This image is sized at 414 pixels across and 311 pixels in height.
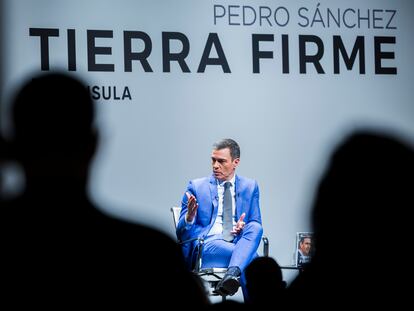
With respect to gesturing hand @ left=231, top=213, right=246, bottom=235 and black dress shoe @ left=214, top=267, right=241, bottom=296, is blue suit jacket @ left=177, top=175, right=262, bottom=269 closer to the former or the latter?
gesturing hand @ left=231, top=213, right=246, bottom=235

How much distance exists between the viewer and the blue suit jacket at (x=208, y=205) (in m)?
5.45

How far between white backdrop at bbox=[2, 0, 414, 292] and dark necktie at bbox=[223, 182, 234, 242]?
91 cm

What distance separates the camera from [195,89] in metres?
6.55

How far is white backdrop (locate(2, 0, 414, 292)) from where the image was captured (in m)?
6.25

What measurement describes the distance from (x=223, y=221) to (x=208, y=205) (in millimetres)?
172

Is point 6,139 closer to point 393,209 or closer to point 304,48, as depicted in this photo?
point 393,209

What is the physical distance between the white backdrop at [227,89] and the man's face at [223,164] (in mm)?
852

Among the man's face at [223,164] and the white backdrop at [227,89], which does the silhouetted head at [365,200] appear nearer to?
the man's face at [223,164]

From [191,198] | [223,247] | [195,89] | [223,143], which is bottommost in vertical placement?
[223,247]

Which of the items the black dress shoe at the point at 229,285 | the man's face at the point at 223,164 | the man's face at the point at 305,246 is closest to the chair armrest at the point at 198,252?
the black dress shoe at the point at 229,285

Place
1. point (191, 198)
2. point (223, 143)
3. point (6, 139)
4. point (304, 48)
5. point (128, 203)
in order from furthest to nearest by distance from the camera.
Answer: point (304, 48) < point (128, 203) < point (223, 143) < point (191, 198) < point (6, 139)

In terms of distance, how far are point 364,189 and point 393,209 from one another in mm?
56

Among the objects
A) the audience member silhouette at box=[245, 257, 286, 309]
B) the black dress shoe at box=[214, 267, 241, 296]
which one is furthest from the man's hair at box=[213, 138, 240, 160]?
the audience member silhouette at box=[245, 257, 286, 309]

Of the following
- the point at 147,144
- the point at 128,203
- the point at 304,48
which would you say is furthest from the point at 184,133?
the point at 304,48
